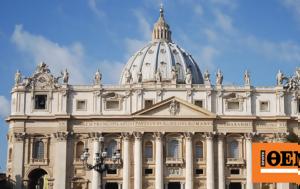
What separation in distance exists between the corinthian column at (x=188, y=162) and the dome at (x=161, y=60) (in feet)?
101

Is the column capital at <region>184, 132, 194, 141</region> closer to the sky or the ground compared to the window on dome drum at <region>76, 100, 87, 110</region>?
closer to the ground

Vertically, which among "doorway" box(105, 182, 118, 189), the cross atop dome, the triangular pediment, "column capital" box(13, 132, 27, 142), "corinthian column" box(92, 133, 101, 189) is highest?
the cross atop dome

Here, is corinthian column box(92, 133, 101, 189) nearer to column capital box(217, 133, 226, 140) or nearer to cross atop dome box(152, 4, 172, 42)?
column capital box(217, 133, 226, 140)

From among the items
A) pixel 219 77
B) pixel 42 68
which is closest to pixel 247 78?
pixel 219 77

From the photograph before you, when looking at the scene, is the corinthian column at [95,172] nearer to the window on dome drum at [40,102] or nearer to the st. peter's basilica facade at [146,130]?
the st. peter's basilica facade at [146,130]

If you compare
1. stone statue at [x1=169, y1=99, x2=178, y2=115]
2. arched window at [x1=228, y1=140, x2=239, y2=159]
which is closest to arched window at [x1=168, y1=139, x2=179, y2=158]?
stone statue at [x1=169, y1=99, x2=178, y2=115]

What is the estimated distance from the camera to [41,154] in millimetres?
72000

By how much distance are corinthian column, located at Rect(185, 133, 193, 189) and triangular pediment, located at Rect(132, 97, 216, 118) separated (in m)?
2.77

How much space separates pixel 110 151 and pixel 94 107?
19.1ft

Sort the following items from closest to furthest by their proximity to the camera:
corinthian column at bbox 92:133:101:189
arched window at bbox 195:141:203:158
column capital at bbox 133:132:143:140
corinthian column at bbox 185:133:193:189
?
corinthian column at bbox 185:133:193:189 < corinthian column at bbox 92:133:101:189 < column capital at bbox 133:132:143:140 < arched window at bbox 195:141:203:158

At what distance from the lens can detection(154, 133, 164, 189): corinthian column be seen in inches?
2714

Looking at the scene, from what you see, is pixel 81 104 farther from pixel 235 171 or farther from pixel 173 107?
pixel 235 171

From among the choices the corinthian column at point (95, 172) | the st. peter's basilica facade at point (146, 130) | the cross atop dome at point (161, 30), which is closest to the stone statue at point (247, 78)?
the st. peter's basilica facade at point (146, 130)

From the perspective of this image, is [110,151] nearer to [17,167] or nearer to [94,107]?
[94,107]
